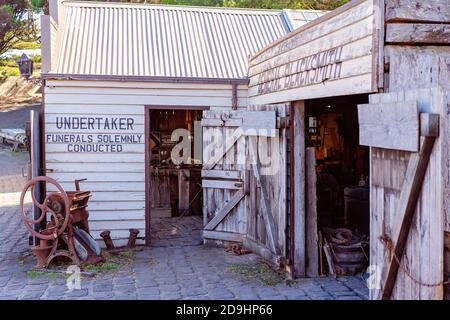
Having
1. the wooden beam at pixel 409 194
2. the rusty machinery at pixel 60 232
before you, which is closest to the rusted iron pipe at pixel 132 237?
the rusty machinery at pixel 60 232

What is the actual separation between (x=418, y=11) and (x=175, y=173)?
30.1ft

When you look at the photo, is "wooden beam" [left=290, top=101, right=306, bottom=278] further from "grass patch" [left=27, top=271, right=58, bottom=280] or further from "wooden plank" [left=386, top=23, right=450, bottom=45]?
"grass patch" [left=27, top=271, right=58, bottom=280]

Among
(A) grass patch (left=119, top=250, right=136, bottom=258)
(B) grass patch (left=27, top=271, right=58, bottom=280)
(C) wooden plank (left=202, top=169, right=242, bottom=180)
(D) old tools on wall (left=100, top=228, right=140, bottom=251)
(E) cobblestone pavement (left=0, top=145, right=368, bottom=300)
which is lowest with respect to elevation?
(E) cobblestone pavement (left=0, top=145, right=368, bottom=300)

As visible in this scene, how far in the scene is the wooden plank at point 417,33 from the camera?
548cm

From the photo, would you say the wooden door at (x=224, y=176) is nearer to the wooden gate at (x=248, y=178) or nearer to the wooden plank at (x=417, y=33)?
the wooden gate at (x=248, y=178)

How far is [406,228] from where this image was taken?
4.52 m

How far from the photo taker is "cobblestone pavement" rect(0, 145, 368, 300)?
23.0 feet

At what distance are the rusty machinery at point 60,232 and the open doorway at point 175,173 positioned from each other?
125 inches

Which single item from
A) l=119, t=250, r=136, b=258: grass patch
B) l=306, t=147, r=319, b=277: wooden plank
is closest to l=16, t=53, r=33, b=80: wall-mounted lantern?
l=119, t=250, r=136, b=258: grass patch

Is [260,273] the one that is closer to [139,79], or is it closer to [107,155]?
[107,155]

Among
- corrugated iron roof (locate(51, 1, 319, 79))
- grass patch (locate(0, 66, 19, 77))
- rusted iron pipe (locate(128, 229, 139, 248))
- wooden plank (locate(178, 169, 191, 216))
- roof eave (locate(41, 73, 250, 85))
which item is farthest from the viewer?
grass patch (locate(0, 66, 19, 77))

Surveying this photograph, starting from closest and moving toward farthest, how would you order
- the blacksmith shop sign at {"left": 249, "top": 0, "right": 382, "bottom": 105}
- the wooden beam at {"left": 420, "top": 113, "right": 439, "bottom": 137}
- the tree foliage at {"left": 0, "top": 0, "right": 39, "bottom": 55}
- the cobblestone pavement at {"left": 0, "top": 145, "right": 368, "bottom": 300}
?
the wooden beam at {"left": 420, "top": 113, "right": 439, "bottom": 137}
the blacksmith shop sign at {"left": 249, "top": 0, "right": 382, "bottom": 105}
the cobblestone pavement at {"left": 0, "top": 145, "right": 368, "bottom": 300}
the tree foliage at {"left": 0, "top": 0, "right": 39, "bottom": 55}

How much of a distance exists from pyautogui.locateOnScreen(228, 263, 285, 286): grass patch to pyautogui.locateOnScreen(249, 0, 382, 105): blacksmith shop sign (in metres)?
2.55

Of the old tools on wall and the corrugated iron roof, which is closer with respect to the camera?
the old tools on wall
